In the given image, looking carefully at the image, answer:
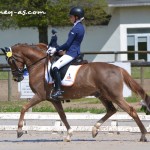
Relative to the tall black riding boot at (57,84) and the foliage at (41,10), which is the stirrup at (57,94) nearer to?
the tall black riding boot at (57,84)

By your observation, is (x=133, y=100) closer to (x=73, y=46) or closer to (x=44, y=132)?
(x=44, y=132)

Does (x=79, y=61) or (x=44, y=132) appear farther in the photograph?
(x=44, y=132)

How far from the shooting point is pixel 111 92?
13.1 m

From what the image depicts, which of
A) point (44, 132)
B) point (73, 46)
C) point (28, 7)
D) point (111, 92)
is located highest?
point (28, 7)

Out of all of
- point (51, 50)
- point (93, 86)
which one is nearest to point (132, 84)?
point (93, 86)

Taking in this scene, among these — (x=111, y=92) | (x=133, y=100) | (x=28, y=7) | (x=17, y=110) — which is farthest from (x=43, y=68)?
(x=28, y=7)

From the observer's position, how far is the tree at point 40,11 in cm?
3444

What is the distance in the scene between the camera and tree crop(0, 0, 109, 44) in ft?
113

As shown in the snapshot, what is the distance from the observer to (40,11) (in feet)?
116

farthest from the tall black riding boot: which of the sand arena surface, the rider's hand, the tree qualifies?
the tree

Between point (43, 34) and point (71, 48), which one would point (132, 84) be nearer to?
point (71, 48)

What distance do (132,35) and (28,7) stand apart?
49.6 ft

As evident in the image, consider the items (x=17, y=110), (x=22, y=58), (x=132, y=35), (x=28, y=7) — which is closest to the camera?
(x=22, y=58)

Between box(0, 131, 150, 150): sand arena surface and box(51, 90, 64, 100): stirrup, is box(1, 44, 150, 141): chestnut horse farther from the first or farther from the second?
box(0, 131, 150, 150): sand arena surface
